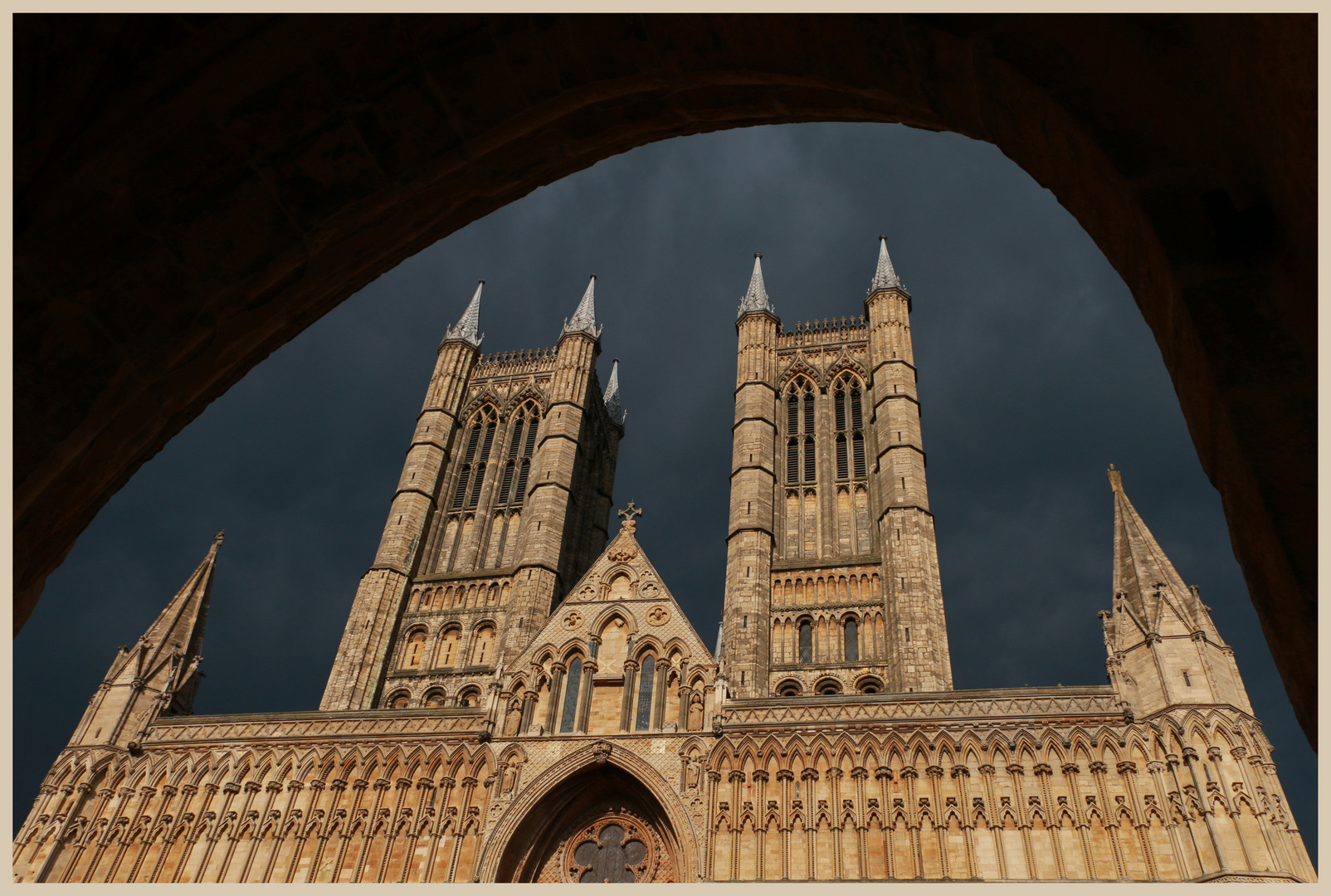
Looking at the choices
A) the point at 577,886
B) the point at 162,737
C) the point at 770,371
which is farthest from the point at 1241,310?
the point at 770,371

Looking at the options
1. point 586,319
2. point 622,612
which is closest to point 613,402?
point 586,319

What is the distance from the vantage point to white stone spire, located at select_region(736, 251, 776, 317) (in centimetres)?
4359

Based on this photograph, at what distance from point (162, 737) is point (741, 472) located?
22.4m

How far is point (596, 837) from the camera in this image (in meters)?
18.4

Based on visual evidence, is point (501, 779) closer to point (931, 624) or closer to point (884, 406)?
point (931, 624)

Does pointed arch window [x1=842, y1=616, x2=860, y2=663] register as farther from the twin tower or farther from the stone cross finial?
the stone cross finial

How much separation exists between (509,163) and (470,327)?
45.1 m

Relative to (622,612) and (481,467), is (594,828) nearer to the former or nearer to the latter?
(622,612)

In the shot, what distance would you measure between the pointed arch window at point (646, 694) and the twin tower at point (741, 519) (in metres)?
8.62

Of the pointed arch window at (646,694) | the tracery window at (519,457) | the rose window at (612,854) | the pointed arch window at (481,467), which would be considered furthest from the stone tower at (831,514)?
the pointed arch window at (481,467)

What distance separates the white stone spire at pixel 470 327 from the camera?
46.6 metres

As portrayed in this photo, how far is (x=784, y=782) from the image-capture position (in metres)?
18.2

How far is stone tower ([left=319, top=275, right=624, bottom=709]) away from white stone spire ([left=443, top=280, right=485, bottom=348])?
83mm

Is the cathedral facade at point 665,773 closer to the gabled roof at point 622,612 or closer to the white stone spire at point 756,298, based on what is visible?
the gabled roof at point 622,612
